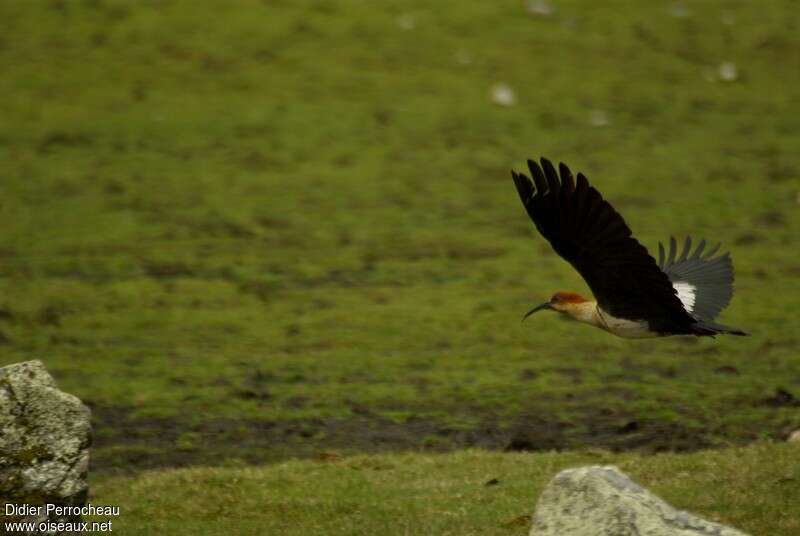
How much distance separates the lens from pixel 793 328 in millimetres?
11148

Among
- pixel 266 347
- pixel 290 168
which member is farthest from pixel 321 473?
pixel 290 168

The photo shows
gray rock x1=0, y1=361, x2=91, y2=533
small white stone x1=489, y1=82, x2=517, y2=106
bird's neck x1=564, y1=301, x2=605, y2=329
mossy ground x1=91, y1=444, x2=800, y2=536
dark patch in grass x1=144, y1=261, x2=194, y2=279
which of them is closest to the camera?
gray rock x1=0, y1=361, x2=91, y2=533

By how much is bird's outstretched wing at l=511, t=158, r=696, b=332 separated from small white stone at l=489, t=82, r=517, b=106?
11.2m

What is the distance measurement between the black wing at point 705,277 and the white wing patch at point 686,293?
0.01 meters

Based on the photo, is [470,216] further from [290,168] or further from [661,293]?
[661,293]

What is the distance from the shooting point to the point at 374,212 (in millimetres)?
14367

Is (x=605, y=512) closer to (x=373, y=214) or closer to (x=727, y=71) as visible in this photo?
(x=373, y=214)

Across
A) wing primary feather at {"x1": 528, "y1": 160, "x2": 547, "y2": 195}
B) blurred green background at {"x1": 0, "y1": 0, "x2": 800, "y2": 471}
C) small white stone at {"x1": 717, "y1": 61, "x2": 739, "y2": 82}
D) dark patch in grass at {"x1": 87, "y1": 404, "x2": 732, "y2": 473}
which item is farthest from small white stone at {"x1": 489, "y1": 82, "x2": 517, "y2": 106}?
wing primary feather at {"x1": 528, "y1": 160, "x2": 547, "y2": 195}

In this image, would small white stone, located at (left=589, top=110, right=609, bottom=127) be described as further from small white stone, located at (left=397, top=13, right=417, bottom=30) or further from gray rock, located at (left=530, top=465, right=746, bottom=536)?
gray rock, located at (left=530, top=465, right=746, bottom=536)

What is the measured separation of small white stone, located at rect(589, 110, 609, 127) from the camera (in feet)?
55.6

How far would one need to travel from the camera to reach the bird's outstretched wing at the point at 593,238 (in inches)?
232

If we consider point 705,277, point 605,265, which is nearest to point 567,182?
point 605,265

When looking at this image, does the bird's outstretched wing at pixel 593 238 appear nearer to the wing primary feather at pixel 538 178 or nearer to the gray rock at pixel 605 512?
the wing primary feather at pixel 538 178

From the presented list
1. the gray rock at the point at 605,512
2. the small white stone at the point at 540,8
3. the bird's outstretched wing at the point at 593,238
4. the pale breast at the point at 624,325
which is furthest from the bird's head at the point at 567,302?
the small white stone at the point at 540,8
